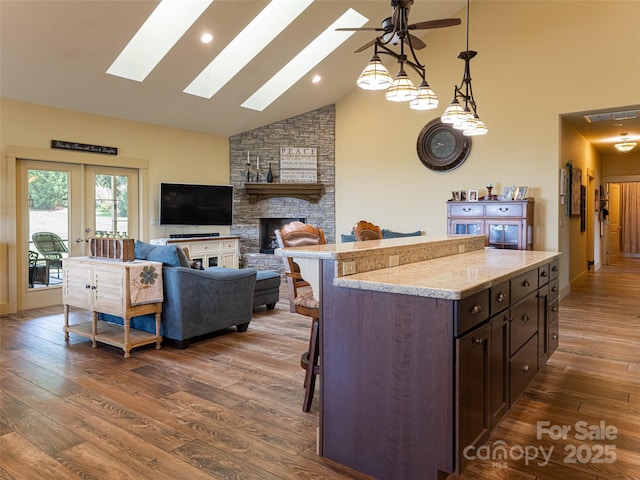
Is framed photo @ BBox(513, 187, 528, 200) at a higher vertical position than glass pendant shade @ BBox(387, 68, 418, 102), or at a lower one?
lower

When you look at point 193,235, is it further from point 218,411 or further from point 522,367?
point 522,367

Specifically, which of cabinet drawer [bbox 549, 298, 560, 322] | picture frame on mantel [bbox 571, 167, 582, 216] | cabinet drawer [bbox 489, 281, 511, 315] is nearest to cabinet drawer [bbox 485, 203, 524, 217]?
picture frame on mantel [bbox 571, 167, 582, 216]

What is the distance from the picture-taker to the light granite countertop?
75.2 inches

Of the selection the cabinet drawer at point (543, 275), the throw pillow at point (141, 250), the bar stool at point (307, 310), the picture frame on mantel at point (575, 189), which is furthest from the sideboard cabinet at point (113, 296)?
the picture frame on mantel at point (575, 189)

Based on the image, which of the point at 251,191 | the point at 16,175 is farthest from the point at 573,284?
the point at 16,175

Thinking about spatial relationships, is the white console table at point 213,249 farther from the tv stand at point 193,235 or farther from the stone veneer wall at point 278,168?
the stone veneer wall at point 278,168

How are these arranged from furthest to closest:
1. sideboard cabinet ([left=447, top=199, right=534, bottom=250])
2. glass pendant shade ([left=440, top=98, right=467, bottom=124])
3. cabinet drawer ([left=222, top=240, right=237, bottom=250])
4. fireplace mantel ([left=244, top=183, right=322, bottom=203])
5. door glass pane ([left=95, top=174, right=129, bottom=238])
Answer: fireplace mantel ([left=244, top=183, right=322, bottom=203])
cabinet drawer ([left=222, top=240, right=237, bottom=250])
door glass pane ([left=95, top=174, right=129, bottom=238])
sideboard cabinet ([left=447, top=199, right=534, bottom=250])
glass pendant shade ([left=440, top=98, right=467, bottom=124])

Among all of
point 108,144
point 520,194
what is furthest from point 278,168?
point 520,194

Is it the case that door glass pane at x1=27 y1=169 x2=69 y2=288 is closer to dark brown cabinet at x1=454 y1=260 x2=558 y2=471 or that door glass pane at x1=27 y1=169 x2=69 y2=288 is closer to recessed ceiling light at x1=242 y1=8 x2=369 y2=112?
recessed ceiling light at x1=242 y1=8 x2=369 y2=112

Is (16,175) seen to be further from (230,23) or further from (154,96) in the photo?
(230,23)

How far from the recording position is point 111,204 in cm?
676

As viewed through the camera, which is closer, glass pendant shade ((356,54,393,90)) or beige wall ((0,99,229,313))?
glass pendant shade ((356,54,393,90))

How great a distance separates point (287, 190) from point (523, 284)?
19.7 feet

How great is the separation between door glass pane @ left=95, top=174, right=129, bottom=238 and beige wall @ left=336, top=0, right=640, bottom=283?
3.86 m
